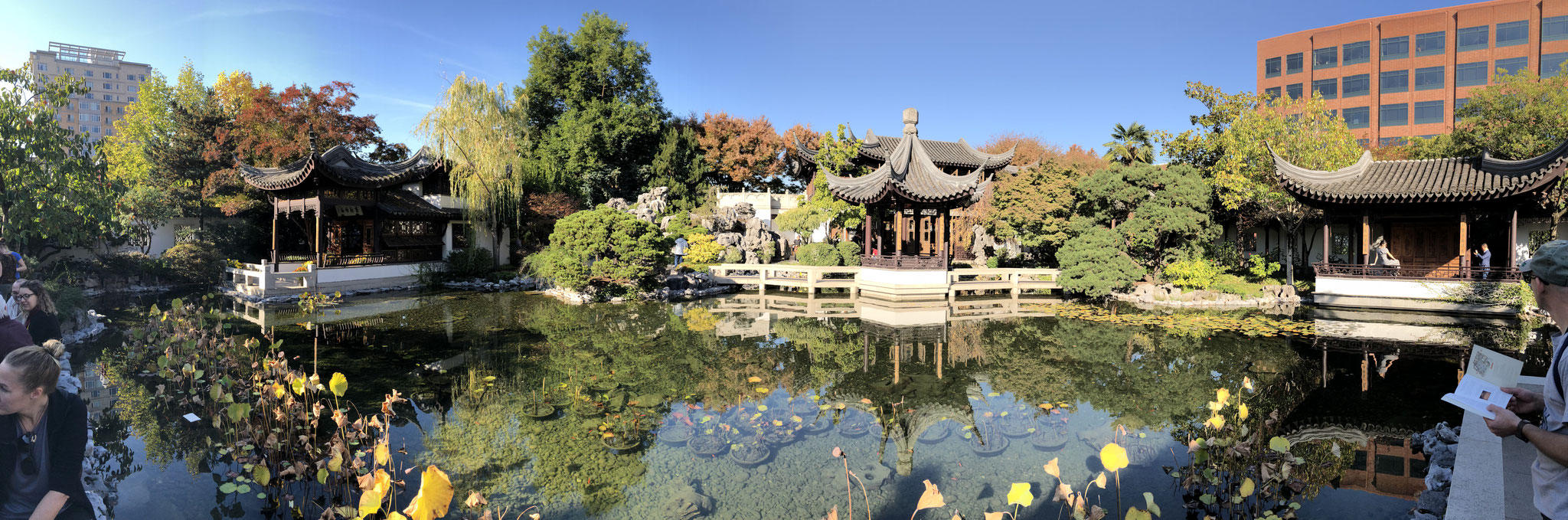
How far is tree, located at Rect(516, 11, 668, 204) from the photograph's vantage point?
2394 cm

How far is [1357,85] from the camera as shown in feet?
103

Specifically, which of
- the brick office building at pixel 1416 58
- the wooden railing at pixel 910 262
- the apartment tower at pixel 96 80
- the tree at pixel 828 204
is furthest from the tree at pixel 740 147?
the apartment tower at pixel 96 80

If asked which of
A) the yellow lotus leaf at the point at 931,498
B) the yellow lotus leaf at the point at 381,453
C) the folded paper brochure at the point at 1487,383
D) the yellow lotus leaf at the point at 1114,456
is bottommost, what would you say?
the yellow lotus leaf at the point at 381,453

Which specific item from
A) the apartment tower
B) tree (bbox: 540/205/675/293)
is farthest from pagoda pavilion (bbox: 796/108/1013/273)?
the apartment tower

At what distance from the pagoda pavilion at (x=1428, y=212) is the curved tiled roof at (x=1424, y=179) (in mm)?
16

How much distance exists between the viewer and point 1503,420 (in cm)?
187

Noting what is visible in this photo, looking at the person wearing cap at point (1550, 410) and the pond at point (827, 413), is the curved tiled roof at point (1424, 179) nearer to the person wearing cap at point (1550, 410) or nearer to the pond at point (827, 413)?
the pond at point (827, 413)

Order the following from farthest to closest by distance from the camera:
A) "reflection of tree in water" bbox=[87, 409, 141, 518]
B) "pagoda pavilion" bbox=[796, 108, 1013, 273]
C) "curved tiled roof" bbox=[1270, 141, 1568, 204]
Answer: "pagoda pavilion" bbox=[796, 108, 1013, 273] < "curved tiled roof" bbox=[1270, 141, 1568, 204] < "reflection of tree in water" bbox=[87, 409, 141, 518]

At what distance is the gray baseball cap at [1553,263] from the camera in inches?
75.4

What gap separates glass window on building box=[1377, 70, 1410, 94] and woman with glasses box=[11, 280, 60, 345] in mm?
43172

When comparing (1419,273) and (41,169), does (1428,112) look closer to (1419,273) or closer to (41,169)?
(1419,273)

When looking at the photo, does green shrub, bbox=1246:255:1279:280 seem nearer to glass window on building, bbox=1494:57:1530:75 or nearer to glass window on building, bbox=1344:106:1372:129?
glass window on building, bbox=1344:106:1372:129

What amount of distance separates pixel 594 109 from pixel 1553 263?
2468cm

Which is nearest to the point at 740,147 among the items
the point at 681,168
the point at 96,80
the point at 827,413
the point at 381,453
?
the point at 681,168
